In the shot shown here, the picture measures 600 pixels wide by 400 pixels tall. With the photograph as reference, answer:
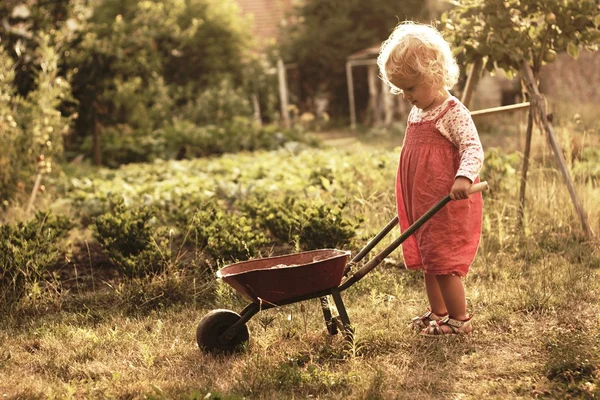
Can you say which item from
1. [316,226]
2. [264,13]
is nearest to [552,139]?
[316,226]

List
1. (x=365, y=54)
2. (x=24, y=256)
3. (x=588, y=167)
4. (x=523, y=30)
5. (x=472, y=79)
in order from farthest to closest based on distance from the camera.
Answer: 1. (x=365, y=54)
2. (x=588, y=167)
3. (x=472, y=79)
4. (x=523, y=30)
5. (x=24, y=256)

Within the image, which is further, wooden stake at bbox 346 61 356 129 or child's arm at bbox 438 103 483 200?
wooden stake at bbox 346 61 356 129

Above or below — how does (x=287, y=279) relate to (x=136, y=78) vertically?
below

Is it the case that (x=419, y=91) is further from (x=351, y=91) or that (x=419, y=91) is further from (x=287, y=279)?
(x=351, y=91)

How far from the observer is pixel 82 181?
29.0ft

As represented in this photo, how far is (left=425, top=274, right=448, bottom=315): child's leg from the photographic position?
4188mm

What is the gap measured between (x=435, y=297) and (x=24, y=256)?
2.56m

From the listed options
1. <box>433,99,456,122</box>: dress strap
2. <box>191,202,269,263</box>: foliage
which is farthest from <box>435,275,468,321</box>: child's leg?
<box>191,202,269,263</box>: foliage

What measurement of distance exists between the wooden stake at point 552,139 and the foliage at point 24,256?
135 inches

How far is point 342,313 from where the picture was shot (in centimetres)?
383

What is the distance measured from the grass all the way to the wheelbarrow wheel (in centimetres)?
6

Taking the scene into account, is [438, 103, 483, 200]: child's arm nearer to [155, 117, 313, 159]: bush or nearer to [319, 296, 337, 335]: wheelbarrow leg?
[319, 296, 337, 335]: wheelbarrow leg

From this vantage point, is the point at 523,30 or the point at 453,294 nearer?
the point at 453,294

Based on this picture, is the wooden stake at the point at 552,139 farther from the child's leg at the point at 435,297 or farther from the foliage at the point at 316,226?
the child's leg at the point at 435,297
